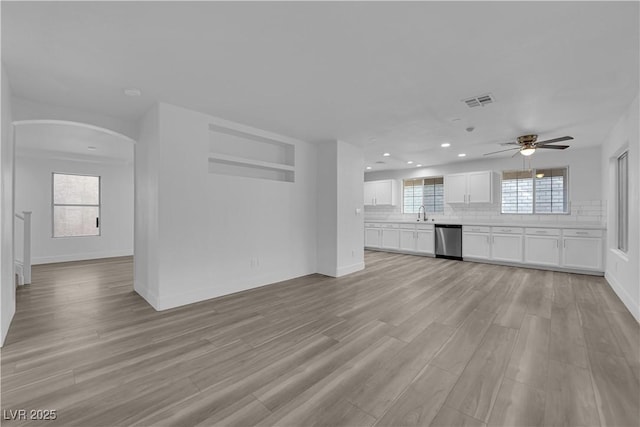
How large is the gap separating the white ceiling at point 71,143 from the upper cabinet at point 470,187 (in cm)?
712

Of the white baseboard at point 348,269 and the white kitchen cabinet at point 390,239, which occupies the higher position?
the white kitchen cabinet at point 390,239

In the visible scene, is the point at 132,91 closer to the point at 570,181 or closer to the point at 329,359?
the point at 329,359

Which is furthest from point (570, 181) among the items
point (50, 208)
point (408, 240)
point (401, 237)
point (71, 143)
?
point (50, 208)

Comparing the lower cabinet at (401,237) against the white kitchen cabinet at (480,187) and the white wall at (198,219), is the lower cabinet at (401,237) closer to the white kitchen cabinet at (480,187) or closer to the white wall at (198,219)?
the white kitchen cabinet at (480,187)

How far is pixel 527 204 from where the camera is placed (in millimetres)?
6480

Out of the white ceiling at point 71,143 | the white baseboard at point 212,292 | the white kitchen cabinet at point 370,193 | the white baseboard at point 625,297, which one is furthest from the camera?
the white kitchen cabinet at point 370,193

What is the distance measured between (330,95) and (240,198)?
2023 millimetres

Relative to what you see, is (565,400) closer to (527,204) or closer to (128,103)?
(128,103)

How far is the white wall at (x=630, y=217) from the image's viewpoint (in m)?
3.21

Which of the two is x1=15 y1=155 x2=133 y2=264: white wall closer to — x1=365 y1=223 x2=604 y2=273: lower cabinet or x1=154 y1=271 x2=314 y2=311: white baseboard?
x1=154 y1=271 x2=314 y2=311: white baseboard

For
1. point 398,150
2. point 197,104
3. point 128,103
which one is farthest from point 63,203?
point 398,150

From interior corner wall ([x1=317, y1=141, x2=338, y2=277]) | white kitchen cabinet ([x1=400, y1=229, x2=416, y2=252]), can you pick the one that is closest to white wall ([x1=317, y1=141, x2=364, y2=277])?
interior corner wall ([x1=317, y1=141, x2=338, y2=277])

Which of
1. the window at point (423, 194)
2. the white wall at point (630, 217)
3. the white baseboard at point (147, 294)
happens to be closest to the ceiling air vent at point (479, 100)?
the white wall at point (630, 217)

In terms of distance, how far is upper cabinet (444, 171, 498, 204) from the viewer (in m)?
6.73
